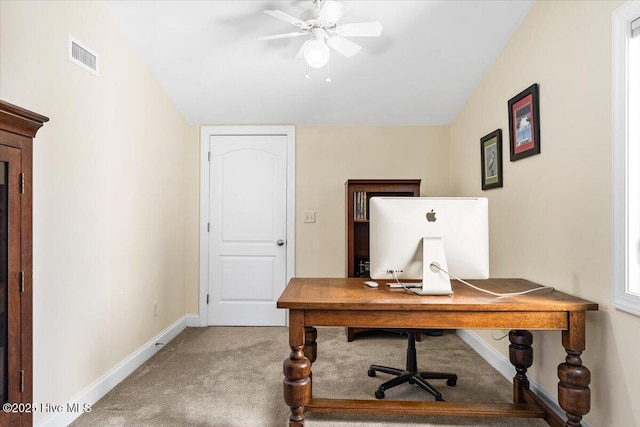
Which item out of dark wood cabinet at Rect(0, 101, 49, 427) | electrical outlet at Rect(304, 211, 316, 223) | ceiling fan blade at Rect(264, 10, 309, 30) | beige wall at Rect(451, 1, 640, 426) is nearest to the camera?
dark wood cabinet at Rect(0, 101, 49, 427)

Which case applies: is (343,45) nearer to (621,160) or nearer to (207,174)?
(621,160)

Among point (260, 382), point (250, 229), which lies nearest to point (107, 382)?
point (260, 382)

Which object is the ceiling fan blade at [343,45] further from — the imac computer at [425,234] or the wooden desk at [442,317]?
the wooden desk at [442,317]

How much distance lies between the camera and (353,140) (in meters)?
4.06

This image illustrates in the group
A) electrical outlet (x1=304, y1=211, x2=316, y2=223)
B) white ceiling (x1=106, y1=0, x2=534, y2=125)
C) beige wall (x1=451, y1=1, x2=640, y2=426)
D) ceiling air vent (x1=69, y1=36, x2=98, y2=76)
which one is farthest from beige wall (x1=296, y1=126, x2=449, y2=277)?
ceiling air vent (x1=69, y1=36, x2=98, y2=76)

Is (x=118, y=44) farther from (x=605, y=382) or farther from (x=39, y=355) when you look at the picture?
(x=605, y=382)

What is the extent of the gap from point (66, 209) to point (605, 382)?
9.44 ft

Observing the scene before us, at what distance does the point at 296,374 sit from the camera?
72.4 inches

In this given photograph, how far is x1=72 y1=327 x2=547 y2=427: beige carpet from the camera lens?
2182mm

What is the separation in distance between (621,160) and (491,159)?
1314mm

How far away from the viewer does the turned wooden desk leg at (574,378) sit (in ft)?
5.61

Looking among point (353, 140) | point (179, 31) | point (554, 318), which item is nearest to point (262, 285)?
point (353, 140)

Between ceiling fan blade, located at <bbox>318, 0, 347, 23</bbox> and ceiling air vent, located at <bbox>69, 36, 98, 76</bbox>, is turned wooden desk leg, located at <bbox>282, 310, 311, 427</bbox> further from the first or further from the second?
ceiling air vent, located at <bbox>69, 36, 98, 76</bbox>

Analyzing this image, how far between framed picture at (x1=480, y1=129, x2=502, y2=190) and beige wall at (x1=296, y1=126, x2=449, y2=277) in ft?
2.92
